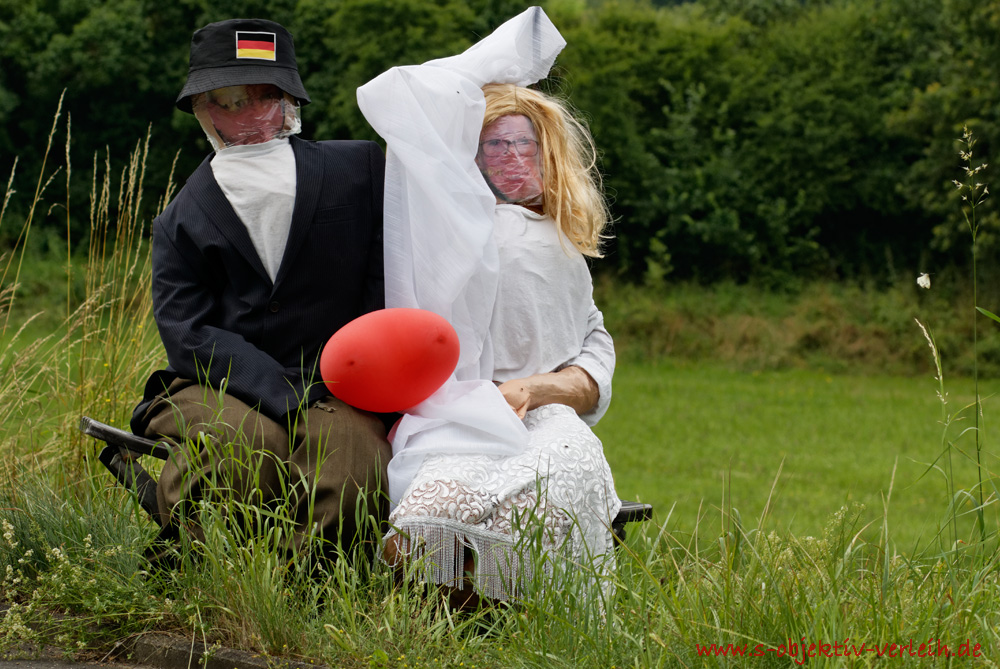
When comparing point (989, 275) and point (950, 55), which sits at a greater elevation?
point (950, 55)

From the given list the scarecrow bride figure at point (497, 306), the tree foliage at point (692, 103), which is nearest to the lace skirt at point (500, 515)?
the scarecrow bride figure at point (497, 306)

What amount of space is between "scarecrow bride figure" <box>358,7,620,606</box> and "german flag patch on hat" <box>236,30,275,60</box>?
10.6 inches

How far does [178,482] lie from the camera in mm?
2828

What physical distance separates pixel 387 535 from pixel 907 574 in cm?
121

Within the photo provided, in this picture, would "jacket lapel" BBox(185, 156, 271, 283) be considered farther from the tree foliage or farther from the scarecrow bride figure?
the tree foliage

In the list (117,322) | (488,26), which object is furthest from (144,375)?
(488,26)

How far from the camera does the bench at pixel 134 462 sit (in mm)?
2959

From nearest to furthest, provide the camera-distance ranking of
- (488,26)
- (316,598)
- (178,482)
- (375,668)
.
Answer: (375,668) < (316,598) < (178,482) < (488,26)

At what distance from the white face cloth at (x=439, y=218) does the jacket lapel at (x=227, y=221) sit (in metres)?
0.36

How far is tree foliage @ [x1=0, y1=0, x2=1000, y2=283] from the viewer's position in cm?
1903

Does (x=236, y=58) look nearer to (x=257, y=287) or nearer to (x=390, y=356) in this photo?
(x=257, y=287)

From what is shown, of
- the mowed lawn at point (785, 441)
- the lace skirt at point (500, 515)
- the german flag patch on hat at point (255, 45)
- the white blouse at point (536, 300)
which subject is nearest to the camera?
the lace skirt at point (500, 515)

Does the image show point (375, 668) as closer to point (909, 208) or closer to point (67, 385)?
point (67, 385)

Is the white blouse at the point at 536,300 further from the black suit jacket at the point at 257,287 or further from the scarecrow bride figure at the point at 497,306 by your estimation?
the black suit jacket at the point at 257,287
